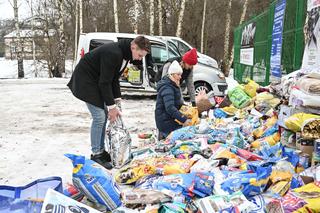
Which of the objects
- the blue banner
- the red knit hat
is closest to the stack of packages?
the red knit hat

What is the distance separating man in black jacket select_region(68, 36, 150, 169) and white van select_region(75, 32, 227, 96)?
19.6ft

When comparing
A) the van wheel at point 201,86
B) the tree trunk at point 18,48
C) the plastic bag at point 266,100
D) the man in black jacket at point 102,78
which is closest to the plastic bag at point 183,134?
the man in black jacket at point 102,78

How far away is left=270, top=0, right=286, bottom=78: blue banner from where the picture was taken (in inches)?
259

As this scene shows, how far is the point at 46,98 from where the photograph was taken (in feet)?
38.5

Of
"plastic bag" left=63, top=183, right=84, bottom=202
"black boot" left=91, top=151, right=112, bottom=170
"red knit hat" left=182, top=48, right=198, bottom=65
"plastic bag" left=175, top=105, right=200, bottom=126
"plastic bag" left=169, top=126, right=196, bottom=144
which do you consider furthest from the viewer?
"red knit hat" left=182, top=48, right=198, bottom=65

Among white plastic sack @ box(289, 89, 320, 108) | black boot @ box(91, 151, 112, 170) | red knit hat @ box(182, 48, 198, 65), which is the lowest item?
black boot @ box(91, 151, 112, 170)

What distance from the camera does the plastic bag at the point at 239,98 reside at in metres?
6.24

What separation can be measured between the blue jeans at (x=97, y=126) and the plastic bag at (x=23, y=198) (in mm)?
1787

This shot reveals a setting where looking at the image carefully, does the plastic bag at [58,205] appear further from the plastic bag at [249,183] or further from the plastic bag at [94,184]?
the plastic bag at [249,183]

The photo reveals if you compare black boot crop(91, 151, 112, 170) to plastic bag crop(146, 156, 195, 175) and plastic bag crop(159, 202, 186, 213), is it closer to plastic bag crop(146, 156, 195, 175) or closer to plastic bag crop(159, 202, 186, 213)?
plastic bag crop(146, 156, 195, 175)

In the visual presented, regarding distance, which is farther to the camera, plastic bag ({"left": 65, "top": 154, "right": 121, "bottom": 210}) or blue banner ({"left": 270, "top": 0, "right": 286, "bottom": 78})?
blue banner ({"left": 270, "top": 0, "right": 286, "bottom": 78})

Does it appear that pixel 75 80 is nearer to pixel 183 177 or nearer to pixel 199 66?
pixel 183 177

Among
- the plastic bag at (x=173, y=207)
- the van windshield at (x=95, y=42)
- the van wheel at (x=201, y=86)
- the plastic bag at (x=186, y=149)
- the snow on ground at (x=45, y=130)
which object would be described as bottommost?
the snow on ground at (x=45, y=130)

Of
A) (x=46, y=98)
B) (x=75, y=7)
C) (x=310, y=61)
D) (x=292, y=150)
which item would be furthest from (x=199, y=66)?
(x=75, y=7)
